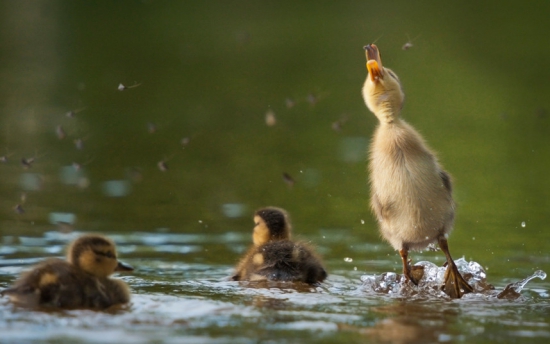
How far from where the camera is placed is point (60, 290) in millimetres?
7180

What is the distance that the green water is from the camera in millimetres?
7324

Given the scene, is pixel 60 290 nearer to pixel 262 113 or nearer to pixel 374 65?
pixel 374 65

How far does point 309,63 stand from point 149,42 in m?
5.84

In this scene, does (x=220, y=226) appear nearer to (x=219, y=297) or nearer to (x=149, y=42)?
(x=219, y=297)

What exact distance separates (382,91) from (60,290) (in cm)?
304

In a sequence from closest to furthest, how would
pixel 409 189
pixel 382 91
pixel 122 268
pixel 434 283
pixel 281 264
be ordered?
pixel 122 268 → pixel 409 189 → pixel 382 91 → pixel 434 283 → pixel 281 264

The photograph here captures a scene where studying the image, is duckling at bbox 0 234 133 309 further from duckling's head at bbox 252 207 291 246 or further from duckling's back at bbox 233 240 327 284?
duckling's head at bbox 252 207 291 246

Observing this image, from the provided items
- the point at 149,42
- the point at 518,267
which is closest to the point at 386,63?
the point at 149,42

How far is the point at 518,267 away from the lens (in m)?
9.77

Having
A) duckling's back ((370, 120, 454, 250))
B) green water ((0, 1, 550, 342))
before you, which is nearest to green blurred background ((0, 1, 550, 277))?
green water ((0, 1, 550, 342))

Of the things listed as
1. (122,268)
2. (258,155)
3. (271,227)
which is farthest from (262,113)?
(122,268)

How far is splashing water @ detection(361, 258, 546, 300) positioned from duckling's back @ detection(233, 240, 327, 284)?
0.43 meters

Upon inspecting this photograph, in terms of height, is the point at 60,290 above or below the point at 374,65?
below

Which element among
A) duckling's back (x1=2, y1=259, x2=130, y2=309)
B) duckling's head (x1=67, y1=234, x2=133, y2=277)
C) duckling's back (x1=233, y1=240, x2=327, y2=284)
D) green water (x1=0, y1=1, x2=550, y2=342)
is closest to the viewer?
duckling's back (x1=2, y1=259, x2=130, y2=309)
